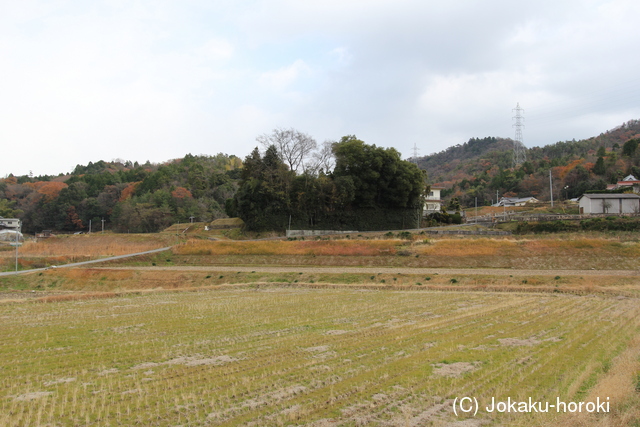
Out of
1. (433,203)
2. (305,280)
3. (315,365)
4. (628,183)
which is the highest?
(628,183)

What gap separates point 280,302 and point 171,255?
25674 millimetres

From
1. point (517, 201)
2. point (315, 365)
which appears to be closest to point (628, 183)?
point (517, 201)

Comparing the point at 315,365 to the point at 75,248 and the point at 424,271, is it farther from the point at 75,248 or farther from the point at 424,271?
the point at 75,248

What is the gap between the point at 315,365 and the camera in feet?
28.6

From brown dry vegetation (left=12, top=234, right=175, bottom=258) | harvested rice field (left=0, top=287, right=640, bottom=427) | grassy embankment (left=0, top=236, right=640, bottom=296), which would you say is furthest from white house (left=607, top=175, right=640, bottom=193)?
brown dry vegetation (left=12, top=234, right=175, bottom=258)

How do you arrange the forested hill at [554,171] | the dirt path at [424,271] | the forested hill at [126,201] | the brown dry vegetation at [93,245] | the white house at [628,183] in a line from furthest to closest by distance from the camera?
the forested hill at [554,171] < the forested hill at [126,201] < the white house at [628,183] < the brown dry vegetation at [93,245] < the dirt path at [424,271]

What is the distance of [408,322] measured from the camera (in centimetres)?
1339

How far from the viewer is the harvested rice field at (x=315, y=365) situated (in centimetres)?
629

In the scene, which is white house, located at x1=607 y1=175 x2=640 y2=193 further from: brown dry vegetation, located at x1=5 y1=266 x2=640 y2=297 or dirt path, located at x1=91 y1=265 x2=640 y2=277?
brown dry vegetation, located at x1=5 y1=266 x2=640 y2=297

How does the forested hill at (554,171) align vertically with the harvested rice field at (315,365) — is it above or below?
above

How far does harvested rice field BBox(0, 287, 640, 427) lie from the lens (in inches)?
247

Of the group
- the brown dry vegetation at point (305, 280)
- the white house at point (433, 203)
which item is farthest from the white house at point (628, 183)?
the brown dry vegetation at point (305, 280)

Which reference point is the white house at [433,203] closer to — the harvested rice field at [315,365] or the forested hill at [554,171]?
the forested hill at [554,171]

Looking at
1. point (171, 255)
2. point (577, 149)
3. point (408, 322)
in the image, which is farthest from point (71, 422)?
point (577, 149)
